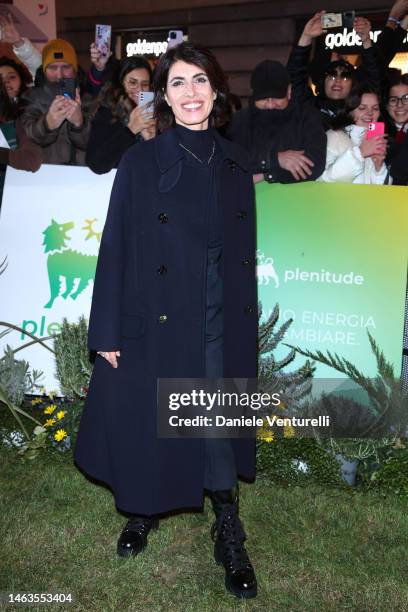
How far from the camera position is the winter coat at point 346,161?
460 centimetres

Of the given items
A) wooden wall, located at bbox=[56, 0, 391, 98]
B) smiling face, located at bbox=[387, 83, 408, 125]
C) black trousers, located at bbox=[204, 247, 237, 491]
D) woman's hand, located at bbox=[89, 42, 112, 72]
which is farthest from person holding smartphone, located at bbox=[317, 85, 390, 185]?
wooden wall, located at bbox=[56, 0, 391, 98]

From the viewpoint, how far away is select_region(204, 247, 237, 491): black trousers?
311 cm

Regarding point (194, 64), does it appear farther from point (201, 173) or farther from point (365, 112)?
point (365, 112)

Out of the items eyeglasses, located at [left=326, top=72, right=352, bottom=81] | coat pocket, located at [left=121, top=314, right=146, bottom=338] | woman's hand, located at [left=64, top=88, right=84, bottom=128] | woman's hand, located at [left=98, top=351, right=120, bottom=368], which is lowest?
woman's hand, located at [left=98, top=351, right=120, bottom=368]

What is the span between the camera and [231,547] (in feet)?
10.3

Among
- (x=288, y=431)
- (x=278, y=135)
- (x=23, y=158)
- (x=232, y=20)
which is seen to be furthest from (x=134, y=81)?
(x=232, y=20)

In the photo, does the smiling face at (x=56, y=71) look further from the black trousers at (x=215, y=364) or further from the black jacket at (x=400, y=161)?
the black trousers at (x=215, y=364)

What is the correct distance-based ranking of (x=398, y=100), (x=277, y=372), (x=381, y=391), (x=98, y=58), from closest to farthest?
1. (x=381, y=391)
2. (x=277, y=372)
3. (x=398, y=100)
4. (x=98, y=58)

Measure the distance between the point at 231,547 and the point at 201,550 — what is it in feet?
1.03

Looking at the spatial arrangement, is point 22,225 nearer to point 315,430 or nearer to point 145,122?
point 145,122

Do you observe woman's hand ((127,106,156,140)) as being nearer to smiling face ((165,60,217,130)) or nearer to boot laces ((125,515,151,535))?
smiling face ((165,60,217,130))

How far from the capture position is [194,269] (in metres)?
3.02

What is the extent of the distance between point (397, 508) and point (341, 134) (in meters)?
2.40

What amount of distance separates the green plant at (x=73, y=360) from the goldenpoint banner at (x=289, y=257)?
0.25 m
